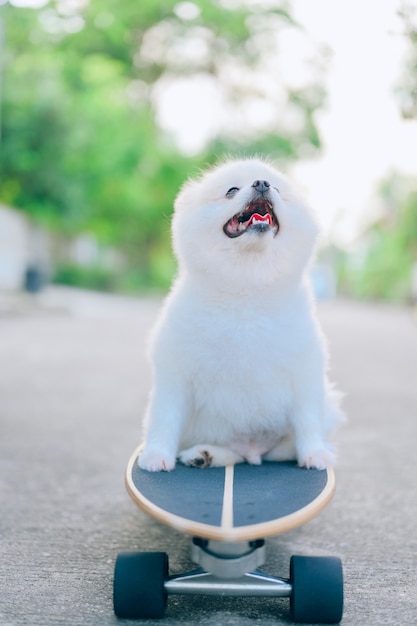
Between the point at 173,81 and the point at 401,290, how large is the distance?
439 inches

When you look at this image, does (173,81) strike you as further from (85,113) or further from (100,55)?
(85,113)

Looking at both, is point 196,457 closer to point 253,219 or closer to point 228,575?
point 228,575

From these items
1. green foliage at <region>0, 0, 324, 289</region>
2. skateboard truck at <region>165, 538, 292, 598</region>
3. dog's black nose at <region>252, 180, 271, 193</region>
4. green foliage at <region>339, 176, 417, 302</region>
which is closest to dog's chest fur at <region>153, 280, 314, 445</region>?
dog's black nose at <region>252, 180, 271, 193</region>

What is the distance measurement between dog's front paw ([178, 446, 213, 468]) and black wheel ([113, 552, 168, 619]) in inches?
14.8

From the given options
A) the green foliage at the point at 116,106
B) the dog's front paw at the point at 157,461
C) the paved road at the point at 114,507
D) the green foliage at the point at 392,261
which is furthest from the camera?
the green foliage at the point at 392,261

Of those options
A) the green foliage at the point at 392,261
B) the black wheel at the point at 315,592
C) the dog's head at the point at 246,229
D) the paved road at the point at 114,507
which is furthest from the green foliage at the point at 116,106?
Result: the black wheel at the point at 315,592

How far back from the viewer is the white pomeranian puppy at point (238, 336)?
2.38 metres

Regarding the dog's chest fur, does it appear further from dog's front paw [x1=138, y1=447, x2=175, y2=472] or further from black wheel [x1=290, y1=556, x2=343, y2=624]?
black wheel [x1=290, y1=556, x2=343, y2=624]

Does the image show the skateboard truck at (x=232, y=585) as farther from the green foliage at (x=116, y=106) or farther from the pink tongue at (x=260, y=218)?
the green foliage at (x=116, y=106)

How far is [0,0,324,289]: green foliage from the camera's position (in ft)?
58.9

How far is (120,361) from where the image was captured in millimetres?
8688

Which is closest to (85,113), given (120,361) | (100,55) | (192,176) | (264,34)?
(100,55)

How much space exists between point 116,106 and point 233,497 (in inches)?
854

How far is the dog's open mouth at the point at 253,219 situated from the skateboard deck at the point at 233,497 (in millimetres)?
769
